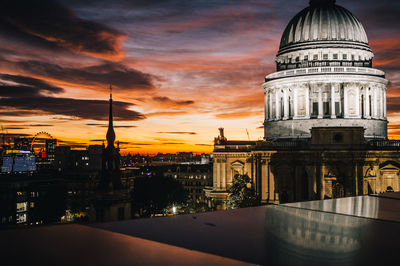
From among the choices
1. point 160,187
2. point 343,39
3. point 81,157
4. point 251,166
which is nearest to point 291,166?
point 251,166

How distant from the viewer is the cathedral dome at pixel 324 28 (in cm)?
7075

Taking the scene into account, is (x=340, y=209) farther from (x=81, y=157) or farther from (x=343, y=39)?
(x=81, y=157)

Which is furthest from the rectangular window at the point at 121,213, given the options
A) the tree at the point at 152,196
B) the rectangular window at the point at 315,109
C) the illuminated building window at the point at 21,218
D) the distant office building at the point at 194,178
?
the distant office building at the point at 194,178

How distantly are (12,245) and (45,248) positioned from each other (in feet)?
1.56

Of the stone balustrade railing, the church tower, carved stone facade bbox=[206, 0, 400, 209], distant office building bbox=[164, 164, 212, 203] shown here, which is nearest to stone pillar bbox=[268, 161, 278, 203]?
carved stone facade bbox=[206, 0, 400, 209]

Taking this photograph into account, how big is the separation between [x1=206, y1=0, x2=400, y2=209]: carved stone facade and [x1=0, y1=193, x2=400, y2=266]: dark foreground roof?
155ft

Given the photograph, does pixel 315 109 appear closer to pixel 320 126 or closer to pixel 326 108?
pixel 326 108

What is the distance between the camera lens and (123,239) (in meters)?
6.29

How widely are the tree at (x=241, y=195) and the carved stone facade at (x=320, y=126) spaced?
5.61ft

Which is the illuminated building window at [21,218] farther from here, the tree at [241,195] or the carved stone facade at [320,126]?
the tree at [241,195]

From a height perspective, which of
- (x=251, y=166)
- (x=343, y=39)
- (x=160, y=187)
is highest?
(x=343, y=39)

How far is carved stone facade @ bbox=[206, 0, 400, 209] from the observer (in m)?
52.9

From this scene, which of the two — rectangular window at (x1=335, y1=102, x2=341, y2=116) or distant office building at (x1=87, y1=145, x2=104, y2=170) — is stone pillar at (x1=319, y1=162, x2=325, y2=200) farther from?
distant office building at (x1=87, y1=145, x2=104, y2=170)

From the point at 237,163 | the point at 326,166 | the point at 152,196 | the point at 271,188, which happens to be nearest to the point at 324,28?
the point at 237,163
